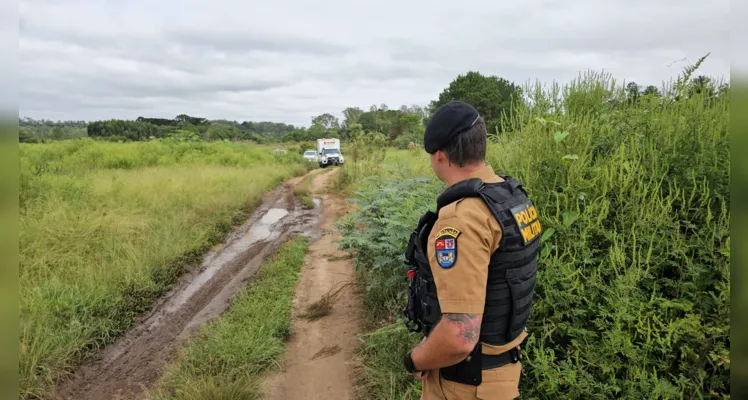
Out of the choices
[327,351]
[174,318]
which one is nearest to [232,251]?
[174,318]

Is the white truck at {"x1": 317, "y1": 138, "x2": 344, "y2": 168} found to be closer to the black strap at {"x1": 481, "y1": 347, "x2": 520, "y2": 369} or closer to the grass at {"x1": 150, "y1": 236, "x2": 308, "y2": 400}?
the grass at {"x1": 150, "y1": 236, "x2": 308, "y2": 400}

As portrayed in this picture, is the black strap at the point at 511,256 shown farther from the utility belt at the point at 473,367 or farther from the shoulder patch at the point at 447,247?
the utility belt at the point at 473,367

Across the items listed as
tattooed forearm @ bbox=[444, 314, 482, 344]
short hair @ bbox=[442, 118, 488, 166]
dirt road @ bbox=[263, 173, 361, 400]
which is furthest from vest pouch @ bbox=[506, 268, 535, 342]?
dirt road @ bbox=[263, 173, 361, 400]

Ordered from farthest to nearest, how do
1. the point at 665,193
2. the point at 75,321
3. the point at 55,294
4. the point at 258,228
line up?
the point at 258,228 → the point at 55,294 → the point at 75,321 → the point at 665,193

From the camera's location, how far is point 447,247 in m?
1.53

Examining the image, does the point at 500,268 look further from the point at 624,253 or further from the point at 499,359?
the point at 624,253

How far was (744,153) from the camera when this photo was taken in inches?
21.9

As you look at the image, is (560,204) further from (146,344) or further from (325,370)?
(146,344)

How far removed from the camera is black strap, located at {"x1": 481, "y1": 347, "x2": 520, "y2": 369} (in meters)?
1.76

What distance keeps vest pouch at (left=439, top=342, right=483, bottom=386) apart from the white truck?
27.4 m

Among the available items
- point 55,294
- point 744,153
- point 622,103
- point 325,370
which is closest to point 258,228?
point 55,294

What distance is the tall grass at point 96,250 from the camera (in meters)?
4.35

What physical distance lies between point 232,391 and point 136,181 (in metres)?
11.6

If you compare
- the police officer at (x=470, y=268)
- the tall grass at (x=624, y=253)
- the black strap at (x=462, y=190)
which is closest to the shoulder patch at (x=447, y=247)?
the police officer at (x=470, y=268)
